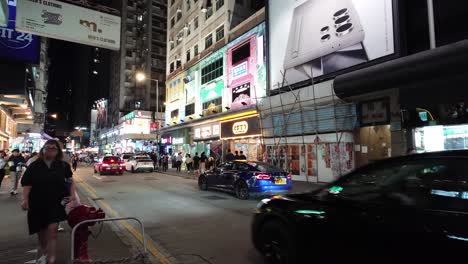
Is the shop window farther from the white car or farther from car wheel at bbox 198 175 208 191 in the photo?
car wheel at bbox 198 175 208 191

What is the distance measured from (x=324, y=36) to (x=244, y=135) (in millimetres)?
9551

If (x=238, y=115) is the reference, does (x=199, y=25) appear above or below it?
above

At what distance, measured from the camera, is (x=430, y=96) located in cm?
1245

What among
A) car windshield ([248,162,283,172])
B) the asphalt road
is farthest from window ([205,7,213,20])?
car windshield ([248,162,283,172])

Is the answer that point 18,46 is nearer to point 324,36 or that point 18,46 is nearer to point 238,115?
point 238,115

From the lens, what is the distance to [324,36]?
60.0 ft

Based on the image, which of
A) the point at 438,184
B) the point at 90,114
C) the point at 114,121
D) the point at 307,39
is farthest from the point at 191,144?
the point at 90,114

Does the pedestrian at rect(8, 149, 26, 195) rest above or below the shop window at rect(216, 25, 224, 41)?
below

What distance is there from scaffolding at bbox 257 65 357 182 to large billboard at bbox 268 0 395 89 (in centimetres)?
67

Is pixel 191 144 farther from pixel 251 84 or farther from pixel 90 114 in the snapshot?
pixel 90 114

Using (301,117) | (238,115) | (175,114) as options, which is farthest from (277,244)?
(175,114)

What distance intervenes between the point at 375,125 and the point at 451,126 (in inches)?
124

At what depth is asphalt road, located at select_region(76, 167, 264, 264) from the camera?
5.90 m

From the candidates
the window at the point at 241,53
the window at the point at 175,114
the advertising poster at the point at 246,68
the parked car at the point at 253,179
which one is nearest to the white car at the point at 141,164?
the advertising poster at the point at 246,68
